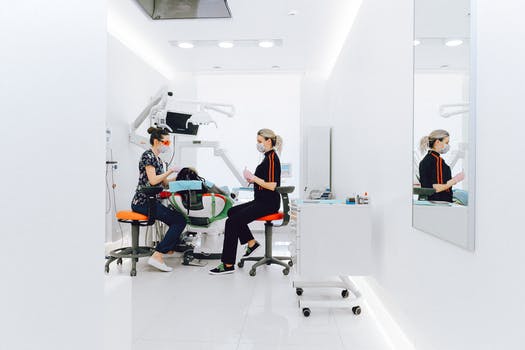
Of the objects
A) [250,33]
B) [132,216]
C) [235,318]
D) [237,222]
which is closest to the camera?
[235,318]

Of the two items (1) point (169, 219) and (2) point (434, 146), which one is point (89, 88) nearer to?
(2) point (434, 146)

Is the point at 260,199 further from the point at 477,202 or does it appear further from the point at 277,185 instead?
the point at 477,202

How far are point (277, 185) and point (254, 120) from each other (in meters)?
2.81

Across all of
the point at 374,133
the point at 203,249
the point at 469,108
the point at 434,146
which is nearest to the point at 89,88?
Answer: the point at 469,108

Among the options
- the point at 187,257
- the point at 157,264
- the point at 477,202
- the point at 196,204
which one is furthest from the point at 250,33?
the point at 477,202

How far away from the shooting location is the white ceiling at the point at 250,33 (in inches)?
156

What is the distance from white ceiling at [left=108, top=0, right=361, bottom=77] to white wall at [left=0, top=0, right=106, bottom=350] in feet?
10.6

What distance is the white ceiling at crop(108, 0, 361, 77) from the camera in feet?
13.0

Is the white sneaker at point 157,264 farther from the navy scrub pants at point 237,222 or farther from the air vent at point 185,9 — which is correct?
the air vent at point 185,9

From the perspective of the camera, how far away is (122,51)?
4.82 metres

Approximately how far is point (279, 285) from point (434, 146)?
85.1 inches

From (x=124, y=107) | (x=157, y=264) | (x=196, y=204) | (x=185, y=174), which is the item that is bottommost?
(x=157, y=264)

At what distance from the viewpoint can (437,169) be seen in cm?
167

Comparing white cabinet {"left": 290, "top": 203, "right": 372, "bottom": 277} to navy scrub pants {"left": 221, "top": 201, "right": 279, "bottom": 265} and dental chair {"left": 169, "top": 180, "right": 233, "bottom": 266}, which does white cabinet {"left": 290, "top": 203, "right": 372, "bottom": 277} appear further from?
dental chair {"left": 169, "top": 180, "right": 233, "bottom": 266}
